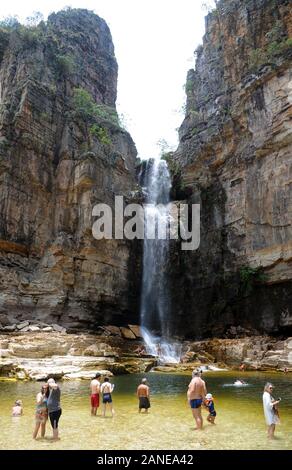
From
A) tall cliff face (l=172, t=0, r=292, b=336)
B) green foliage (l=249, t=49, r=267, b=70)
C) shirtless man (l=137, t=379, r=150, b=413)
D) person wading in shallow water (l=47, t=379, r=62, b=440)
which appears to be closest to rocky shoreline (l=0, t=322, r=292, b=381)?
tall cliff face (l=172, t=0, r=292, b=336)

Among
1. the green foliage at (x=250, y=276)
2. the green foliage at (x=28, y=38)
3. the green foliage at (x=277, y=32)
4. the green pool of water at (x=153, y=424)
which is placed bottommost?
the green pool of water at (x=153, y=424)

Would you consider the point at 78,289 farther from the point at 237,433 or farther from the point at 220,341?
the point at 237,433

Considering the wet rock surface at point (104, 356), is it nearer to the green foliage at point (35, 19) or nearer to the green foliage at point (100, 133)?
the green foliage at point (100, 133)

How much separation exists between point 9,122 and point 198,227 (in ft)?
63.5

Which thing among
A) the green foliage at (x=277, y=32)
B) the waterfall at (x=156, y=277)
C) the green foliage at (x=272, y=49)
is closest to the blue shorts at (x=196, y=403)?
the waterfall at (x=156, y=277)

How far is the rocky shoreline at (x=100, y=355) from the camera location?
1983cm

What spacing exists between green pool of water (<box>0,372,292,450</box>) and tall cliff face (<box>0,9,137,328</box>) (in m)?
15.8

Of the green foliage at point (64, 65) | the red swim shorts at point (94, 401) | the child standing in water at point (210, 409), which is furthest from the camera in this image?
the green foliage at point (64, 65)

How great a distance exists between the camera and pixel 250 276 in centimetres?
3200

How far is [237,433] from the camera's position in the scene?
873 centimetres

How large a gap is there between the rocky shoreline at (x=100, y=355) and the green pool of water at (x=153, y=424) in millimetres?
3417

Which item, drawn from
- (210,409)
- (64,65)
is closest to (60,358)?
(210,409)

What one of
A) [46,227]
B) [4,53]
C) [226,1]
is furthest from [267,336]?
[4,53]

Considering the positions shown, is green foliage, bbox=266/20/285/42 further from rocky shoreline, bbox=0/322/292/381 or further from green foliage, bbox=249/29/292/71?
rocky shoreline, bbox=0/322/292/381
